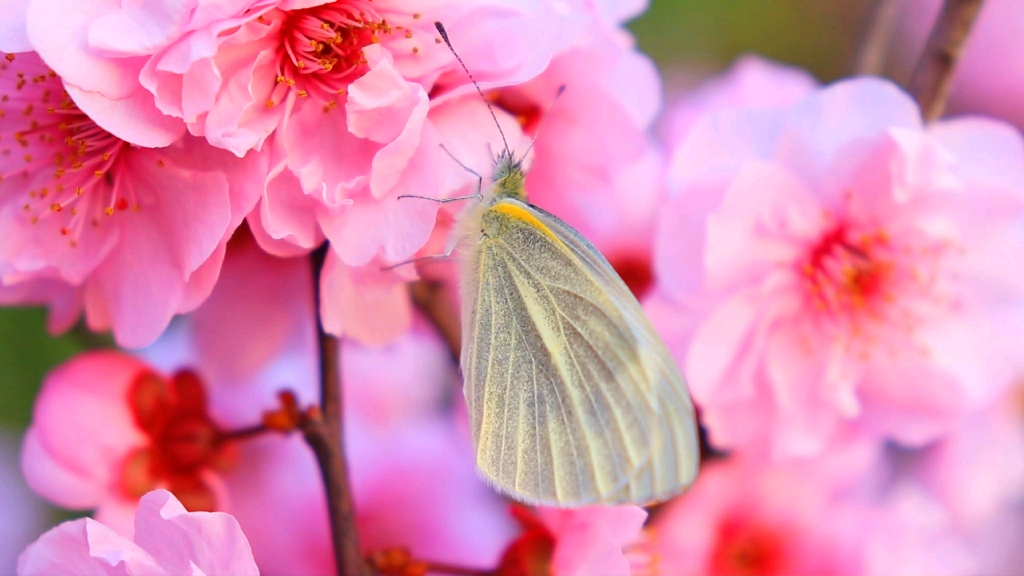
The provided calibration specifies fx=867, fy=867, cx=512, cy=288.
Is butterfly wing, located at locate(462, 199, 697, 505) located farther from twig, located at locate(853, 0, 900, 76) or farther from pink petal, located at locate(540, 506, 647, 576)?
twig, located at locate(853, 0, 900, 76)

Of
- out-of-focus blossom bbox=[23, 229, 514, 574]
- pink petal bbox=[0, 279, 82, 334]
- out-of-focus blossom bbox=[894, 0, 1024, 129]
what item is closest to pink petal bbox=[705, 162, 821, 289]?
out-of-focus blossom bbox=[23, 229, 514, 574]

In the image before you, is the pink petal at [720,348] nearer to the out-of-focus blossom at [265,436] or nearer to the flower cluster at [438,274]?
the flower cluster at [438,274]

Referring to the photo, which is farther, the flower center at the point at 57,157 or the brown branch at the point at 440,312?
the brown branch at the point at 440,312

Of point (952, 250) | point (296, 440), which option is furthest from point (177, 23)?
point (952, 250)

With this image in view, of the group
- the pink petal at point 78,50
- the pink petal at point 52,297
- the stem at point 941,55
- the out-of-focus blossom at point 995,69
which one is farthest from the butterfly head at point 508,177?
the out-of-focus blossom at point 995,69

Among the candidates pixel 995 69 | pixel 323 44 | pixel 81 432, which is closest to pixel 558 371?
pixel 323 44

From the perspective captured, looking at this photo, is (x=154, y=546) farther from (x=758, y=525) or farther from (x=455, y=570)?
(x=758, y=525)

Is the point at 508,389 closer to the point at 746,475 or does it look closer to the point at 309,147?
the point at 309,147
